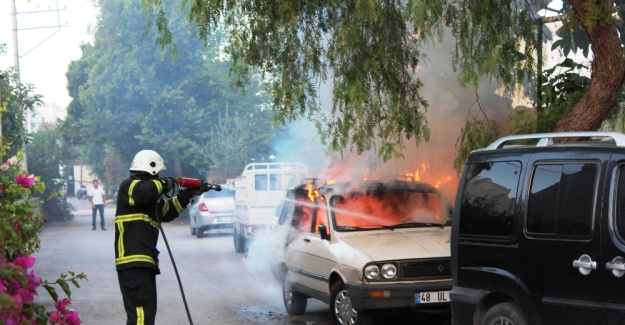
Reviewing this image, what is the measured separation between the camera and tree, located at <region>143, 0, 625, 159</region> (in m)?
9.34

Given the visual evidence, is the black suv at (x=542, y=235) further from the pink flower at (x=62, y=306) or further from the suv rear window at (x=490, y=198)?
the pink flower at (x=62, y=306)

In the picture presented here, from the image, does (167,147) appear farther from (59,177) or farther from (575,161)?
(575,161)

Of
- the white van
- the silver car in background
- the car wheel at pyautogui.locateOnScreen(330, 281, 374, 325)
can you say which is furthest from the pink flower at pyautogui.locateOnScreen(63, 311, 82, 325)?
the silver car in background

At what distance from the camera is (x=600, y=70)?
8898mm

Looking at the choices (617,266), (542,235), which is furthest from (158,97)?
(617,266)

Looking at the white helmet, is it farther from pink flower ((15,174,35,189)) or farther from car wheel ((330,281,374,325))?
car wheel ((330,281,374,325))

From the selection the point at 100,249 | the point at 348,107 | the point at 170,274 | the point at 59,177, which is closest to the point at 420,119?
the point at 348,107

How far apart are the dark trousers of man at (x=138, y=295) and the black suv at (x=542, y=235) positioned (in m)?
2.53

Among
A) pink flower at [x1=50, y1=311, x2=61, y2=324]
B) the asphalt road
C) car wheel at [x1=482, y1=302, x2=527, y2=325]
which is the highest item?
pink flower at [x1=50, y1=311, x2=61, y2=324]

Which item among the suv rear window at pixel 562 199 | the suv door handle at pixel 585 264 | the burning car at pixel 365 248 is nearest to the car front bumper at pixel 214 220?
the burning car at pixel 365 248

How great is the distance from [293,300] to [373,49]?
3.17m

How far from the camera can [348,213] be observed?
33.3ft

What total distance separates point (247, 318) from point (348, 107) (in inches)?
111

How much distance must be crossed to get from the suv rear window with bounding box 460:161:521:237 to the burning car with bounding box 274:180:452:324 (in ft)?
6.16
